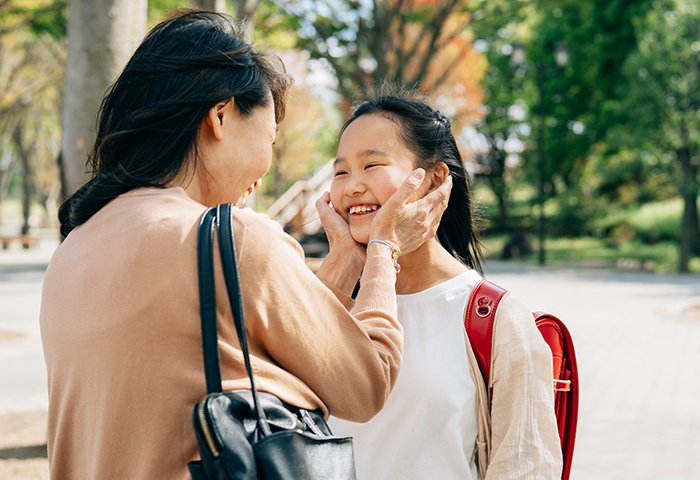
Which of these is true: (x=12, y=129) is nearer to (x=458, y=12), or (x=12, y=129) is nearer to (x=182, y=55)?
(x=458, y=12)

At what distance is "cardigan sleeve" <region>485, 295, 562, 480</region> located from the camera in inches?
69.2

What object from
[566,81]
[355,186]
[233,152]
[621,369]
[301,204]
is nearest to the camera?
[233,152]

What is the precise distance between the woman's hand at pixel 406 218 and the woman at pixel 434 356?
0.11 metres

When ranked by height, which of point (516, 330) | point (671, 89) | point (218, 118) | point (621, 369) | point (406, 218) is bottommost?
point (621, 369)

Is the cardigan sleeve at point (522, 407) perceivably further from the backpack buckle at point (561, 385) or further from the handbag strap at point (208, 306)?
the handbag strap at point (208, 306)

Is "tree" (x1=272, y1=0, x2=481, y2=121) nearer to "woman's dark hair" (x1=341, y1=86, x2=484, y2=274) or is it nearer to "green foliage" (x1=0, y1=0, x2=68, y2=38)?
"green foliage" (x1=0, y1=0, x2=68, y2=38)

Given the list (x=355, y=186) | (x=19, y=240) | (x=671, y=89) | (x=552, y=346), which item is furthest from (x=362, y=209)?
(x=19, y=240)

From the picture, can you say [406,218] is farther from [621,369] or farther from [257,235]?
[621,369]

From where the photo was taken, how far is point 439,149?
2248 mm

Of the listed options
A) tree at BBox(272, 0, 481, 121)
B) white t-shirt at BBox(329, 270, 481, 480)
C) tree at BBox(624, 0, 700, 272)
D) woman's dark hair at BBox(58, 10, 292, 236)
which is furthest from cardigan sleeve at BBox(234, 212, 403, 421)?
tree at BBox(624, 0, 700, 272)

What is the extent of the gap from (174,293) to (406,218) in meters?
0.88

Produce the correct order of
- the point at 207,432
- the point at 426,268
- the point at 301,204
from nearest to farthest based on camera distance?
the point at 207,432, the point at 426,268, the point at 301,204

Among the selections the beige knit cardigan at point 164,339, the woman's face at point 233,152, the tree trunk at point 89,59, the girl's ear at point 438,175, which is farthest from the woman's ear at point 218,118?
the tree trunk at point 89,59

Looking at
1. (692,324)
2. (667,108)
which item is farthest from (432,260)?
(667,108)
